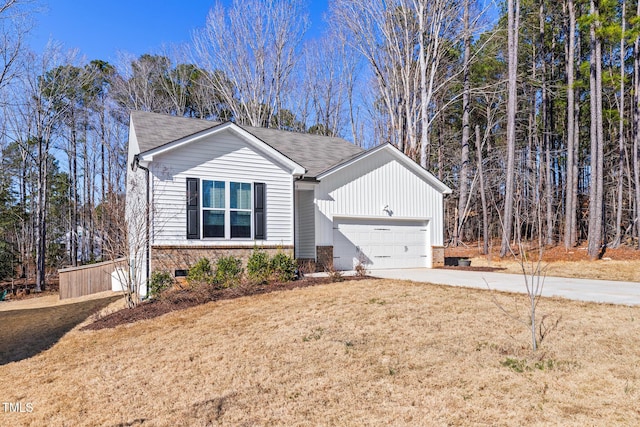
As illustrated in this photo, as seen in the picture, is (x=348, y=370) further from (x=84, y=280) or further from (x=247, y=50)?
(x=247, y=50)

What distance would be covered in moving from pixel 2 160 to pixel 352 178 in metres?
21.6

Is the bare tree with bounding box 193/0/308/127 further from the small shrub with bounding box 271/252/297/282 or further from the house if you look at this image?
the small shrub with bounding box 271/252/297/282

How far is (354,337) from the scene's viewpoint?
5742 millimetres

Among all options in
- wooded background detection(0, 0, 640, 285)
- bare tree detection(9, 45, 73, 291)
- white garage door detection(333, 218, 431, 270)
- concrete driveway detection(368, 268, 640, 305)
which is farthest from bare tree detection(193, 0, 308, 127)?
concrete driveway detection(368, 268, 640, 305)

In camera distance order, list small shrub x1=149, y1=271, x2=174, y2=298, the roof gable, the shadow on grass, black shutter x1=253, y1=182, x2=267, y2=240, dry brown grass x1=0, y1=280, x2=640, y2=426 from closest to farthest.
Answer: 1. dry brown grass x1=0, y1=280, x2=640, y2=426
2. the shadow on grass
3. small shrub x1=149, y1=271, x2=174, y2=298
4. black shutter x1=253, y1=182, x2=267, y2=240
5. the roof gable

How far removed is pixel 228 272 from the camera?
10258 millimetres

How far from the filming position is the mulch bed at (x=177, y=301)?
849cm

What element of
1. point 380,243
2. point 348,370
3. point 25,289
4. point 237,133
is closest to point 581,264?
point 380,243

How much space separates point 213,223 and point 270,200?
179 cm

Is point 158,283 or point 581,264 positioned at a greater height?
point 158,283

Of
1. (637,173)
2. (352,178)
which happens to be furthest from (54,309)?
(637,173)

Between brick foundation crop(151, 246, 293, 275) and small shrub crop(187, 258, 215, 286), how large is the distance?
0.29 m

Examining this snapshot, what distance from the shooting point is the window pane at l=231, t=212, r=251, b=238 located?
37.3 ft

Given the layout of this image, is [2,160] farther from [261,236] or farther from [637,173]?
[637,173]
